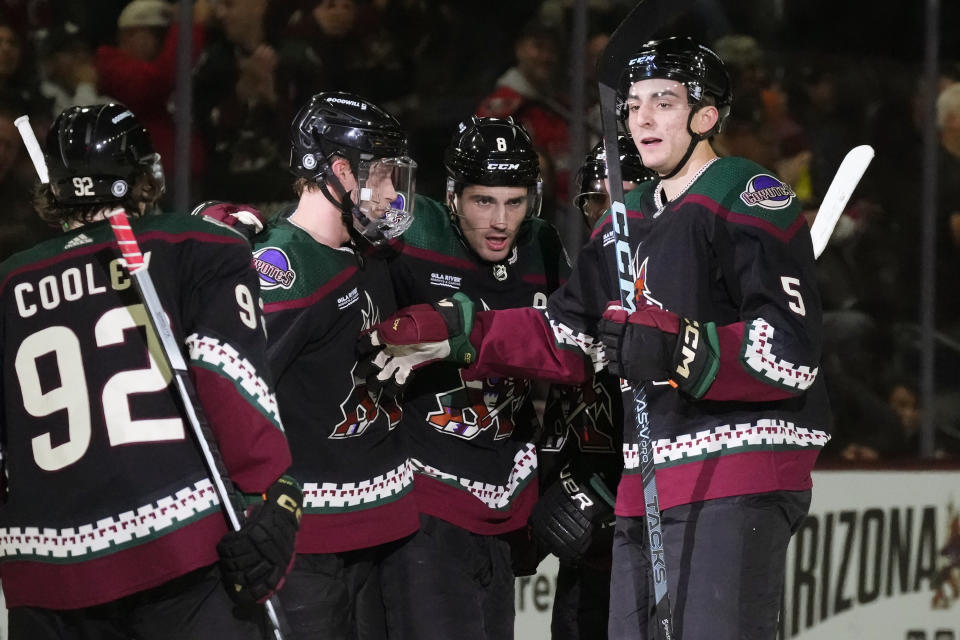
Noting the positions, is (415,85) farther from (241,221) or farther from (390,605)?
(390,605)

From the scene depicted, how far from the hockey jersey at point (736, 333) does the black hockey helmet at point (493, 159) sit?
1.84 feet

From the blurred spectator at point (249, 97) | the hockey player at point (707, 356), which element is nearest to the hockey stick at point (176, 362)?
the hockey player at point (707, 356)

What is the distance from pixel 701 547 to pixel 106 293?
120 centimetres

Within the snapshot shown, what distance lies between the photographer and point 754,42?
5215mm

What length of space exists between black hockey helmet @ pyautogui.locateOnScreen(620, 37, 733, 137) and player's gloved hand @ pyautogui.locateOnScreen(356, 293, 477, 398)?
61cm

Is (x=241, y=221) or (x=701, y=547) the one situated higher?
(x=241, y=221)

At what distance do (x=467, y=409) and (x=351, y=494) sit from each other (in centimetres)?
46

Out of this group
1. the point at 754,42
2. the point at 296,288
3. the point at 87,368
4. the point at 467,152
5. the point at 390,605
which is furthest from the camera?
the point at 754,42

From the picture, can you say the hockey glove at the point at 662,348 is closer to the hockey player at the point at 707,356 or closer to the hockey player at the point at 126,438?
the hockey player at the point at 707,356

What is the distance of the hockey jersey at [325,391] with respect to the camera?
2.87 metres

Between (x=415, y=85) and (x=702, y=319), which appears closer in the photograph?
(x=702, y=319)

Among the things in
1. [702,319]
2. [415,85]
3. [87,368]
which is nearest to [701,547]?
[702,319]

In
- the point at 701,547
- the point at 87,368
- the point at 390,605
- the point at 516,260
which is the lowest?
the point at 390,605

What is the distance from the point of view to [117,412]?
217cm
